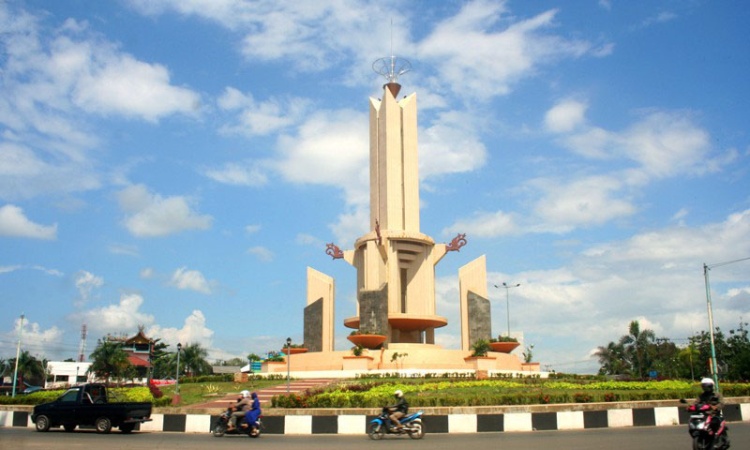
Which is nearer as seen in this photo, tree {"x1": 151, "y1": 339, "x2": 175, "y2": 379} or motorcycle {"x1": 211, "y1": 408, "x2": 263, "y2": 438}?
motorcycle {"x1": 211, "y1": 408, "x2": 263, "y2": 438}

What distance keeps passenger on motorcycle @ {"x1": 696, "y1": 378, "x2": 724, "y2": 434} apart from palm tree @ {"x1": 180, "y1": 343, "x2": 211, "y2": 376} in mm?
70241

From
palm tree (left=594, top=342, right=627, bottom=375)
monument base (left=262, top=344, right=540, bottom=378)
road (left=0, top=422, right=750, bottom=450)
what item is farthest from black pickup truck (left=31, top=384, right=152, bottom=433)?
palm tree (left=594, top=342, right=627, bottom=375)

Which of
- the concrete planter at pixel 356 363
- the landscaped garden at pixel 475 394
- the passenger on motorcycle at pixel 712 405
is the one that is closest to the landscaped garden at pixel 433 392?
the landscaped garden at pixel 475 394

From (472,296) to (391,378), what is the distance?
14.7m

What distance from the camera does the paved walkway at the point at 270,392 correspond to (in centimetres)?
2258

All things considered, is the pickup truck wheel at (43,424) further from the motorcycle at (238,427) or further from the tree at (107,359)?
the tree at (107,359)

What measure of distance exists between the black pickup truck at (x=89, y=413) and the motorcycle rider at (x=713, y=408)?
41.1ft

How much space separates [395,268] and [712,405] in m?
31.6

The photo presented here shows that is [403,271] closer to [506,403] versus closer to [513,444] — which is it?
[506,403]

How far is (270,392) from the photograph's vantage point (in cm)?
2620

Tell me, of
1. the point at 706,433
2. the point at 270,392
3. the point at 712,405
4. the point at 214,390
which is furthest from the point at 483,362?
the point at 706,433

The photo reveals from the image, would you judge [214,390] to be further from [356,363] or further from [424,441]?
[424,441]

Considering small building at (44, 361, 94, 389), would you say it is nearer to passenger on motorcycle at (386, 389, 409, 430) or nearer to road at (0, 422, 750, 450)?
road at (0, 422, 750, 450)

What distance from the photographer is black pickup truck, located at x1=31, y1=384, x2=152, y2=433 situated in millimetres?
16391
